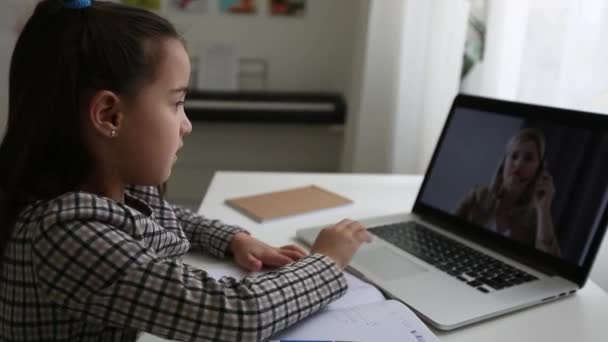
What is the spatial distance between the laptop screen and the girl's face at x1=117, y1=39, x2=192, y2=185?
19.9 inches

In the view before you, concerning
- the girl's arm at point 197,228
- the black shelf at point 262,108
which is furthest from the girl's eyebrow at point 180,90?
the black shelf at point 262,108

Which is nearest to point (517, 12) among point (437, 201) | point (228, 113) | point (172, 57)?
point (437, 201)

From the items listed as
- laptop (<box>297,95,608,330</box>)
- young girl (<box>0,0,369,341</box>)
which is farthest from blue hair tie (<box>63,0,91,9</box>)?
laptop (<box>297,95,608,330</box>)

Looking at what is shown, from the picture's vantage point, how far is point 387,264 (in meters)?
0.79

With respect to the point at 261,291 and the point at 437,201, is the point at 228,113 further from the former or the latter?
the point at 261,291

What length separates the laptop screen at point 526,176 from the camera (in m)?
0.73

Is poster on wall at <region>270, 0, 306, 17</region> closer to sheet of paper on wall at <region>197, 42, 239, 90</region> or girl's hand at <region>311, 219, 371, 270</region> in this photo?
sheet of paper on wall at <region>197, 42, 239, 90</region>

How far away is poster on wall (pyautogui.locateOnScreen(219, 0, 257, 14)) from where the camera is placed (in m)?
2.30

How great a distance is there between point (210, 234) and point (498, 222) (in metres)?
0.44

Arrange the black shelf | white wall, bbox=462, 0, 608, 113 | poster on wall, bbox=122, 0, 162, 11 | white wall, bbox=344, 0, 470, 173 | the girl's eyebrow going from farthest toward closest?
poster on wall, bbox=122, 0, 162, 11
the black shelf
white wall, bbox=344, 0, 470, 173
white wall, bbox=462, 0, 608, 113
the girl's eyebrow

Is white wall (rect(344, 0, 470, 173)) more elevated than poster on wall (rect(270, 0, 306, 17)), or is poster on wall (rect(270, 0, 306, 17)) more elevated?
poster on wall (rect(270, 0, 306, 17))

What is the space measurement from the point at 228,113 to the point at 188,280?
161 cm

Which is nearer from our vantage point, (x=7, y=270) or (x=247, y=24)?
(x=7, y=270)

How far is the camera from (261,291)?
0.59 m
